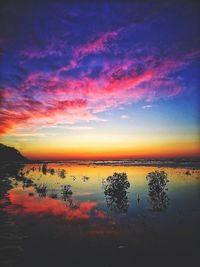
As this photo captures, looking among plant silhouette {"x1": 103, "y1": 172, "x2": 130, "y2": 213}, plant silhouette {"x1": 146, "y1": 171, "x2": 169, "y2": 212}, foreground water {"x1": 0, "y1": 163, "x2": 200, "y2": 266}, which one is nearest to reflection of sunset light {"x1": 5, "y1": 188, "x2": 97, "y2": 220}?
foreground water {"x1": 0, "y1": 163, "x2": 200, "y2": 266}

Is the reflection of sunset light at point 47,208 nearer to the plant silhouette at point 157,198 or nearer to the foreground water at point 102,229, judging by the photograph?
the foreground water at point 102,229

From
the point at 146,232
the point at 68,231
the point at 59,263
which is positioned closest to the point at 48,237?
the point at 68,231

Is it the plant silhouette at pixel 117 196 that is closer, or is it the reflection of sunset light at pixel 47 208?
the reflection of sunset light at pixel 47 208

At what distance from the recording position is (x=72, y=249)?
909cm

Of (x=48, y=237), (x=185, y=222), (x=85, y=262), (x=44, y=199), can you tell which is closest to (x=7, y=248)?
(x=48, y=237)

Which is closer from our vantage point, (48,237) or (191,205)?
(48,237)

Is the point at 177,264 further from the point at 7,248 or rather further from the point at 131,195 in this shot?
the point at 131,195

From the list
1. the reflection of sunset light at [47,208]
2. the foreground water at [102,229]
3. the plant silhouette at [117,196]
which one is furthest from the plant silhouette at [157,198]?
the reflection of sunset light at [47,208]

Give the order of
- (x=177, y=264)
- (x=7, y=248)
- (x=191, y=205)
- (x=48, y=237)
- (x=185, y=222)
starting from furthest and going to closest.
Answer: (x=191, y=205)
(x=185, y=222)
(x=48, y=237)
(x=7, y=248)
(x=177, y=264)

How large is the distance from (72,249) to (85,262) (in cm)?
113

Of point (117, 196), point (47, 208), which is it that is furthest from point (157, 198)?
point (47, 208)

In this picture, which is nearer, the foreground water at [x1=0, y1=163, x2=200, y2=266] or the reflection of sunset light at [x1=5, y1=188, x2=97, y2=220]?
the foreground water at [x1=0, y1=163, x2=200, y2=266]

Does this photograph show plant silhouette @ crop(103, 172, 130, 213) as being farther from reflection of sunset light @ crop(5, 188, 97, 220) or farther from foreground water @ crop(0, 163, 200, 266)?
reflection of sunset light @ crop(5, 188, 97, 220)

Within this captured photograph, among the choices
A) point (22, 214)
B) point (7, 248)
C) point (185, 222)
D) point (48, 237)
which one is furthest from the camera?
point (22, 214)
